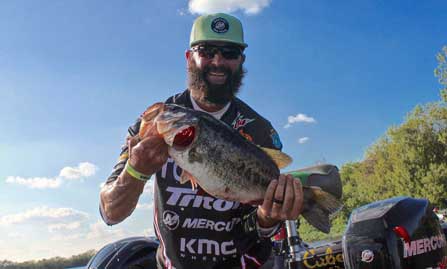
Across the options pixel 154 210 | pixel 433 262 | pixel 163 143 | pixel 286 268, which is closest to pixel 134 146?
pixel 163 143

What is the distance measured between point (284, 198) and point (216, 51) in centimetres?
159

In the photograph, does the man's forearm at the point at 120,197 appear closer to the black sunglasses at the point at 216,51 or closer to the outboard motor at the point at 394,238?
the black sunglasses at the point at 216,51

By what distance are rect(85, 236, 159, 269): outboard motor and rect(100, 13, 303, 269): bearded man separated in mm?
2248

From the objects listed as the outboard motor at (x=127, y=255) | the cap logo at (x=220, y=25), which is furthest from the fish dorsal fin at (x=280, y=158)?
the outboard motor at (x=127, y=255)

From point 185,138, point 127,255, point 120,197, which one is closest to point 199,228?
point 120,197

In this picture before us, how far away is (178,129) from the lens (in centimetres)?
279

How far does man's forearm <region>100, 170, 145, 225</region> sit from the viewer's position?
3080 millimetres

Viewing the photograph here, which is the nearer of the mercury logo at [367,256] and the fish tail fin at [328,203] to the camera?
the fish tail fin at [328,203]

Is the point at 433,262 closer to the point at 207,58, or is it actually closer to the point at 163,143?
the point at 207,58

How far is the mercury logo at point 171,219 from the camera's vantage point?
354cm

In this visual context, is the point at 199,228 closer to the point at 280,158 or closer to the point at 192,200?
the point at 192,200

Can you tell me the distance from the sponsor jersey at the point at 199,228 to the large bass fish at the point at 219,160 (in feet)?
1.98

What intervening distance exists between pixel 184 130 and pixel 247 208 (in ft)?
3.93

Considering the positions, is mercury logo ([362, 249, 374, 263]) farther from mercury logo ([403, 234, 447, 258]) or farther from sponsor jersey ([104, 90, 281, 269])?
sponsor jersey ([104, 90, 281, 269])
